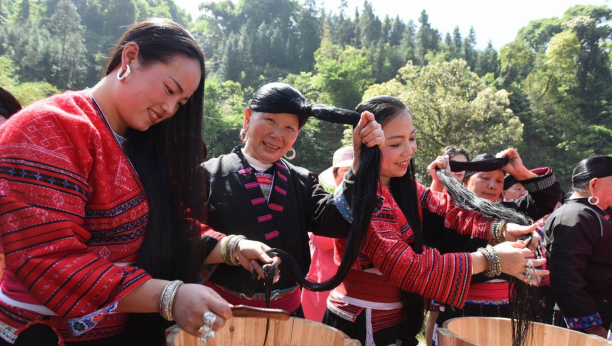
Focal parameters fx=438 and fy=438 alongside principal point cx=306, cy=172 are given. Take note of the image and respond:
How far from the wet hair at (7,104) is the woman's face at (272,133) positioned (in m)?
1.30

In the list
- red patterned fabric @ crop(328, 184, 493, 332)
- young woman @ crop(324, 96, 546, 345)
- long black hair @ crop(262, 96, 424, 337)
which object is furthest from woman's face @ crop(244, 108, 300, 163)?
red patterned fabric @ crop(328, 184, 493, 332)

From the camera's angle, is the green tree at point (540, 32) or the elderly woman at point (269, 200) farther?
the green tree at point (540, 32)

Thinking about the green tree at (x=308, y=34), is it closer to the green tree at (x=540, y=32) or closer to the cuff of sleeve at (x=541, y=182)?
the green tree at (x=540, y=32)

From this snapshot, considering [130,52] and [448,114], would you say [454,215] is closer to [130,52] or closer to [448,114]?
[130,52]

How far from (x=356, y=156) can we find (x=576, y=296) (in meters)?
1.70

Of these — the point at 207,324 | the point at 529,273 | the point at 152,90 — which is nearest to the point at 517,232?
the point at 529,273

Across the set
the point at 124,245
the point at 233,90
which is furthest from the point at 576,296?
the point at 233,90

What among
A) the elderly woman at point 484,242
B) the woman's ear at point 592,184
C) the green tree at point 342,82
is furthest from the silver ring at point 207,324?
the green tree at point 342,82

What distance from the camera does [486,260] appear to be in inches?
64.7

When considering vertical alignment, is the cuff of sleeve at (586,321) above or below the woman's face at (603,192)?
below

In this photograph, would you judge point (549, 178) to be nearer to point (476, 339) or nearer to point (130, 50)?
point (476, 339)

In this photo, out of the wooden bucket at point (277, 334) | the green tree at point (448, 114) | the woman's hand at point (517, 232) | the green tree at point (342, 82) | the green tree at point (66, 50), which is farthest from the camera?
the green tree at point (342, 82)

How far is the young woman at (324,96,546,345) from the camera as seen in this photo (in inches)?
63.6

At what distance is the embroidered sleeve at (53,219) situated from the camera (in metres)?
0.98
